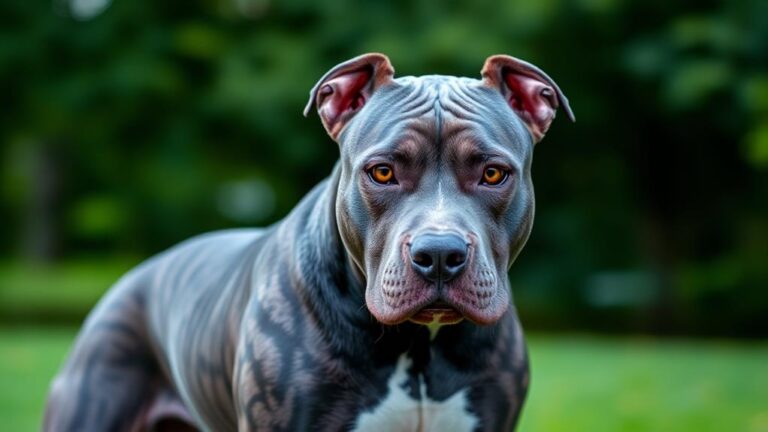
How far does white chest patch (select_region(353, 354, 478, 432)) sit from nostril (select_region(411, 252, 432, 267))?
0.53m

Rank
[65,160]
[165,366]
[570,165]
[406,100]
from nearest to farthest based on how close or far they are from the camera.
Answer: [406,100] < [165,366] < [570,165] < [65,160]

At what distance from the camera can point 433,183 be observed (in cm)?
361

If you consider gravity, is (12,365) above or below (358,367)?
below

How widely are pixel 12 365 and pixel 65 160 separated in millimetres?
10547

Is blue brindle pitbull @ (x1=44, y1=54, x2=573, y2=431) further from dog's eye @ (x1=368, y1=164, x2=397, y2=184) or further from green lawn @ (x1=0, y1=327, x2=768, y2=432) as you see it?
green lawn @ (x1=0, y1=327, x2=768, y2=432)

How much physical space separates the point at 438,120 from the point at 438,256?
487 millimetres

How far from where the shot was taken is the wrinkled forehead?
3.65 m

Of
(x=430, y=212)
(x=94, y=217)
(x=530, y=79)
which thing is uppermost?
(x=530, y=79)

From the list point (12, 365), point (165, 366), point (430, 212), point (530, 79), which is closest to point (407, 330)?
point (430, 212)

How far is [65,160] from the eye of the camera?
21.7 metres

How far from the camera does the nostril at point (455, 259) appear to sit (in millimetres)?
3406

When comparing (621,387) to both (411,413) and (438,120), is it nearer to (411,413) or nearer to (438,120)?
(411,413)

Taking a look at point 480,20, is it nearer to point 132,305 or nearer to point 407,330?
point 132,305

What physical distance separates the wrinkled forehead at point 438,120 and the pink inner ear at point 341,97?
9 cm
